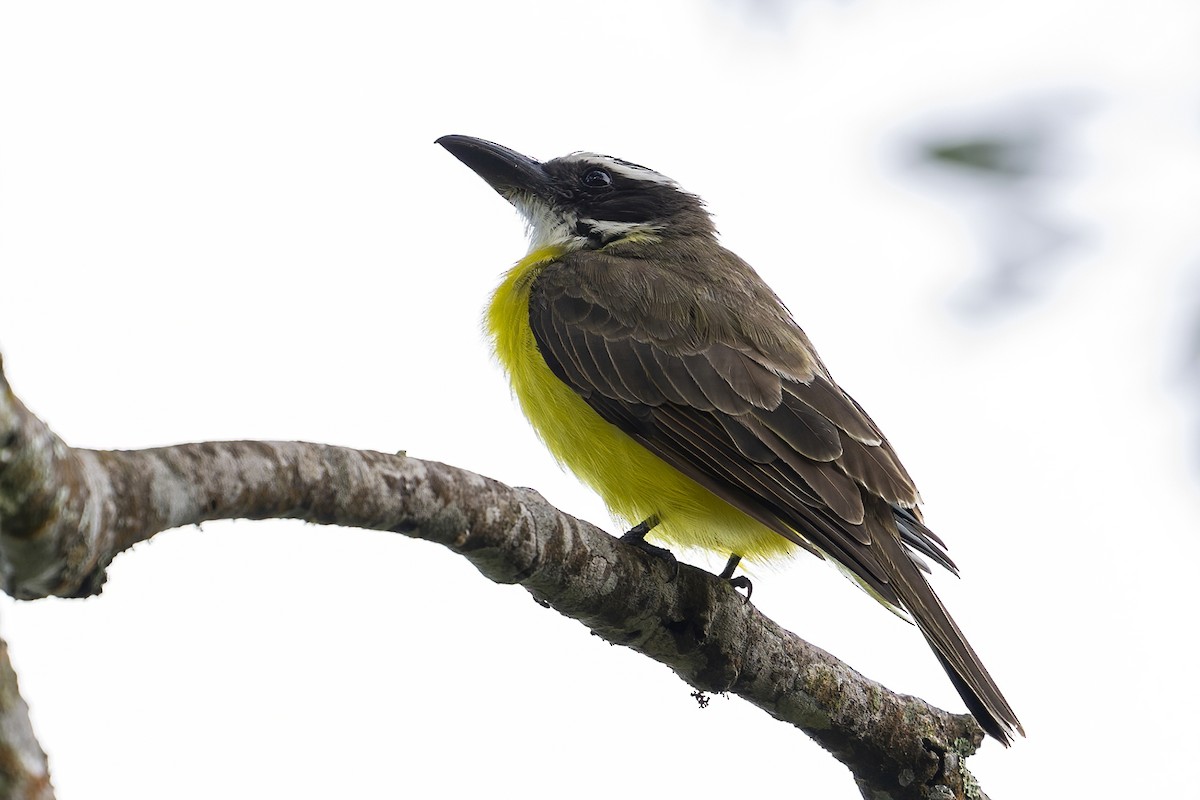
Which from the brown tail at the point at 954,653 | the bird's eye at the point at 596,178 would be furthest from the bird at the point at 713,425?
the bird's eye at the point at 596,178

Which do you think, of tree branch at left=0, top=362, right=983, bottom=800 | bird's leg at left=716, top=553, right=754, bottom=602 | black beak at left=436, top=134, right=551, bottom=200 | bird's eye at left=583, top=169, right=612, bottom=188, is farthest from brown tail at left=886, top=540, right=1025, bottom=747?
black beak at left=436, top=134, right=551, bottom=200

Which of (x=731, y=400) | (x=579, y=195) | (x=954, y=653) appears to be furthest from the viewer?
(x=579, y=195)

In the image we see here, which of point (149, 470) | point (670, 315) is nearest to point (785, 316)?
point (670, 315)

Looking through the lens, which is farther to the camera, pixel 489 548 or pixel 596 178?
pixel 596 178

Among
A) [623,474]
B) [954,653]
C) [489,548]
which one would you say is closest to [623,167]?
[623,474]

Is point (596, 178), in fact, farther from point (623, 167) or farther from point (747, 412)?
point (747, 412)

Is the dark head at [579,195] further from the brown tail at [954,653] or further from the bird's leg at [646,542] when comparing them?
the brown tail at [954,653]

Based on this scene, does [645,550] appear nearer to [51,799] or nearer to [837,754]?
[837,754]
